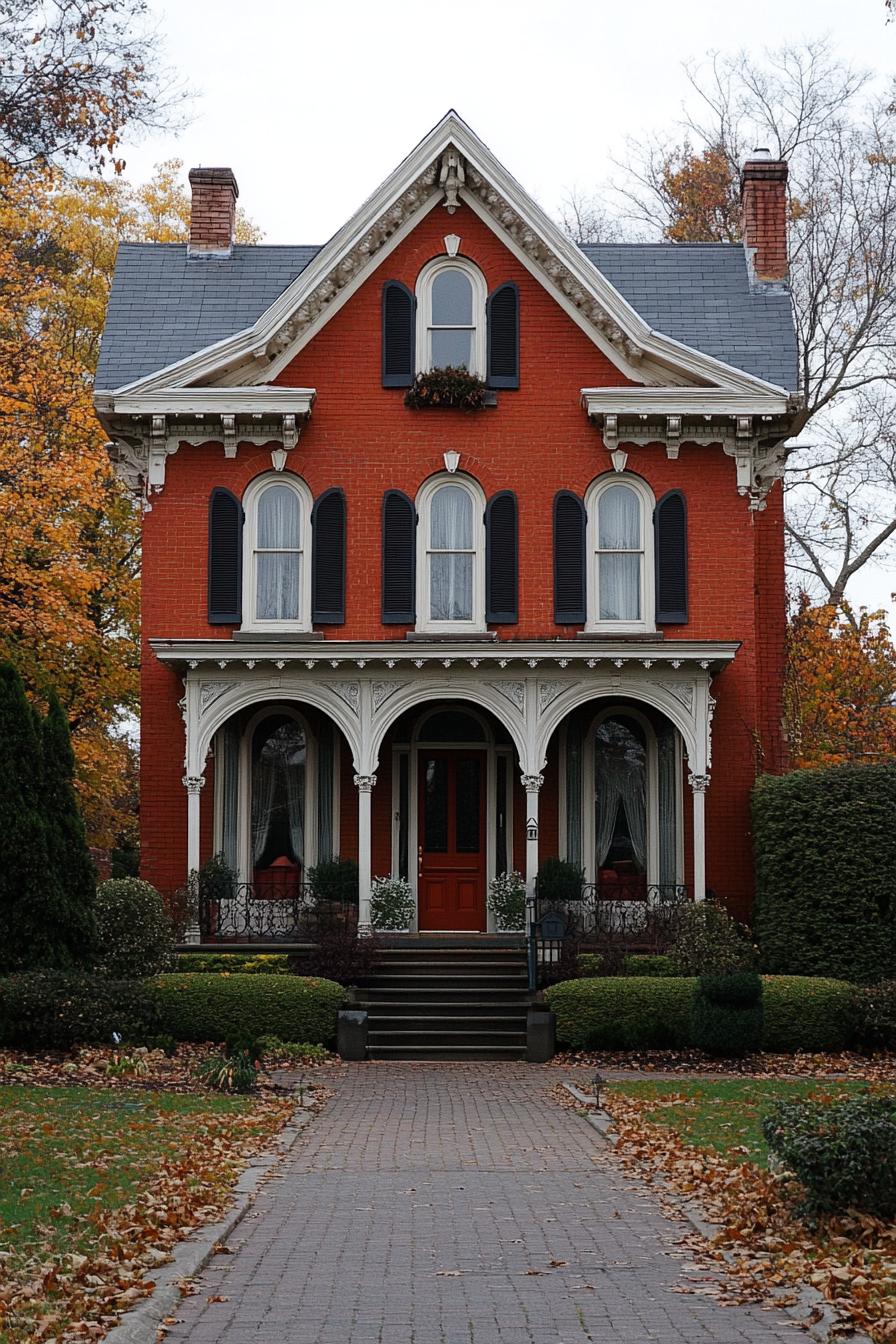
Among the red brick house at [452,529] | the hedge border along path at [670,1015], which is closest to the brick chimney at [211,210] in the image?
the red brick house at [452,529]

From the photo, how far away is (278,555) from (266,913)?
17.4ft

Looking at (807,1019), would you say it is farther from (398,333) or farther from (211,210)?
(211,210)

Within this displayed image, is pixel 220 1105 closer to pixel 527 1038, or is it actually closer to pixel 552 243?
pixel 527 1038

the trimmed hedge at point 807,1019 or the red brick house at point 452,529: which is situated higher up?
the red brick house at point 452,529

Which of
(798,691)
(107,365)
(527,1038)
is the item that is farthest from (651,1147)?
(798,691)

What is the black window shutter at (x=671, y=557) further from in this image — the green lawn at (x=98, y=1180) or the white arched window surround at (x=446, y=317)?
the green lawn at (x=98, y=1180)

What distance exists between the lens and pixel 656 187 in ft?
139

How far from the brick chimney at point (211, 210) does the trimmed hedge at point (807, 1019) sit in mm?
15529

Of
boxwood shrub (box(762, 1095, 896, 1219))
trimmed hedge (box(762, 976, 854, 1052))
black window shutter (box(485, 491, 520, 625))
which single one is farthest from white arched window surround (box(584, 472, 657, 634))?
boxwood shrub (box(762, 1095, 896, 1219))

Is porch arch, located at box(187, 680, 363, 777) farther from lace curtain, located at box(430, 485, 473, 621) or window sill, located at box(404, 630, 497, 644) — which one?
lace curtain, located at box(430, 485, 473, 621)

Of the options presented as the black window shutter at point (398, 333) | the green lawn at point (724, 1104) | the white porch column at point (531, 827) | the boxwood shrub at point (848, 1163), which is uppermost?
the black window shutter at point (398, 333)

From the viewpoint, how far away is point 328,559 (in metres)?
24.6

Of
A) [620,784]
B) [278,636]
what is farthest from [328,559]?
[620,784]

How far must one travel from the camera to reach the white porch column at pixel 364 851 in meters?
23.1
